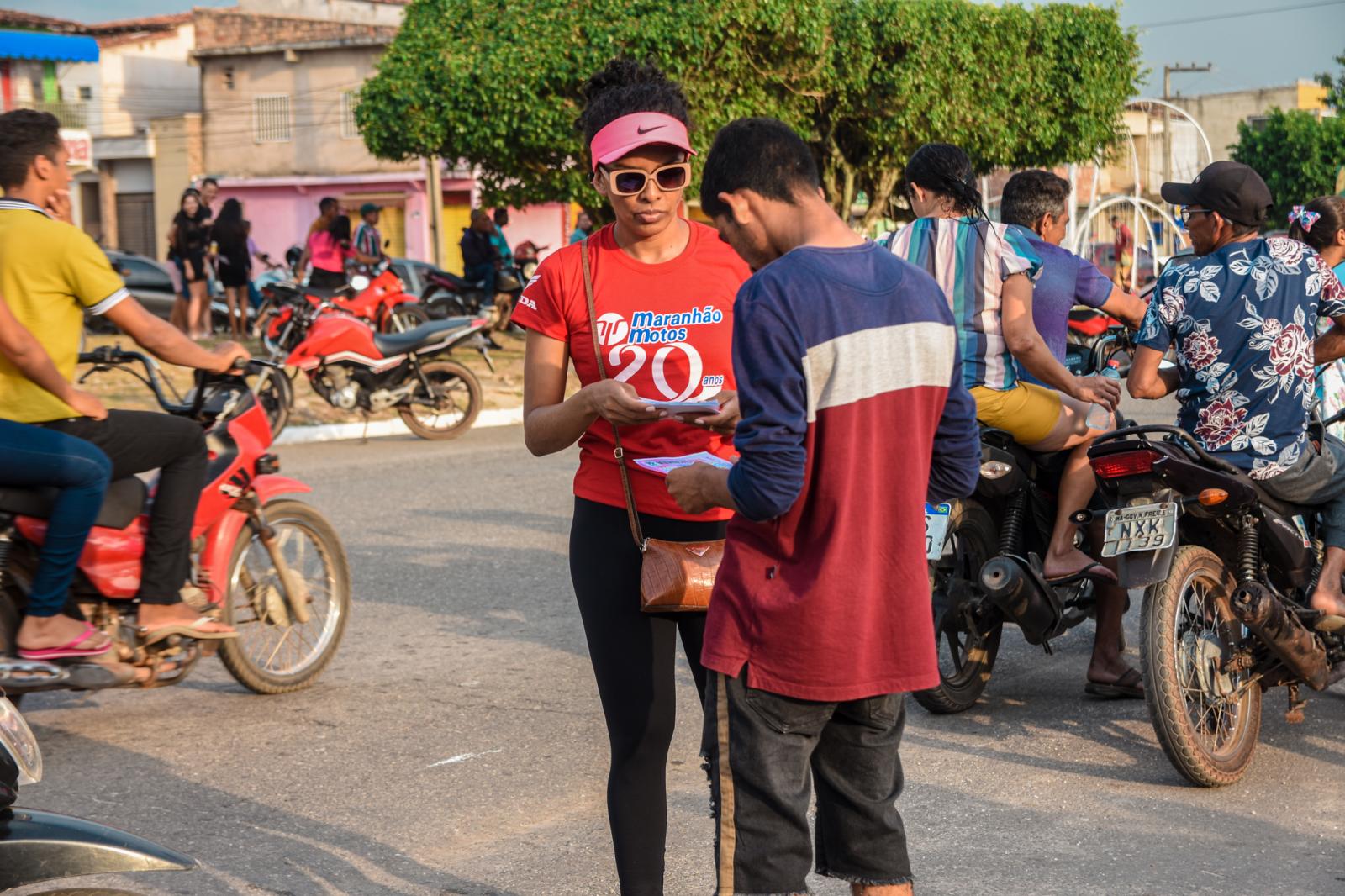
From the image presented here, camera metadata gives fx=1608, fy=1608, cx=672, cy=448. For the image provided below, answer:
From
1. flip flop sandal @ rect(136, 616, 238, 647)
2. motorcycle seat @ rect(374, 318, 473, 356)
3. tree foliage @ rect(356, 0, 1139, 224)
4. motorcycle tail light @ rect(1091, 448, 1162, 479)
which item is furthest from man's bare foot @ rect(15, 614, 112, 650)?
tree foliage @ rect(356, 0, 1139, 224)

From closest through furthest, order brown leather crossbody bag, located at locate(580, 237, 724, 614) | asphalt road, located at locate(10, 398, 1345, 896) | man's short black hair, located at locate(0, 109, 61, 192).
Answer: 1. brown leather crossbody bag, located at locate(580, 237, 724, 614)
2. asphalt road, located at locate(10, 398, 1345, 896)
3. man's short black hair, located at locate(0, 109, 61, 192)

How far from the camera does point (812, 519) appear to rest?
9.51 feet

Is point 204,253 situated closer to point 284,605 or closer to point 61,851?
point 284,605

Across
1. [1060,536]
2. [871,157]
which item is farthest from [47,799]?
[871,157]

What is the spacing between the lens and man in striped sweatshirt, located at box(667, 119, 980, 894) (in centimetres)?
281

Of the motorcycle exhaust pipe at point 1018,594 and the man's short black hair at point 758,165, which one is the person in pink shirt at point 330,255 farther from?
the man's short black hair at point 758,165

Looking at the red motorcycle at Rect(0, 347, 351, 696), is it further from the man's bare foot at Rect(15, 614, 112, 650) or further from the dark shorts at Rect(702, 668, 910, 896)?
the dark shorts at Rect(702, 668, 910, 896)

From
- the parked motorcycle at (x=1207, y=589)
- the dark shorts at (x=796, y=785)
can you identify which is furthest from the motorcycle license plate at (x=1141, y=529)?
the dark shorts at (x=796, y=785)

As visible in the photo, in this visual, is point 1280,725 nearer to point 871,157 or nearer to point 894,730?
point 894,730

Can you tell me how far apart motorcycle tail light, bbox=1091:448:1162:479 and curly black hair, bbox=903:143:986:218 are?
1.16m

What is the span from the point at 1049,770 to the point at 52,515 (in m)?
3.36

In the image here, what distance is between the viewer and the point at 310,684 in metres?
6.43

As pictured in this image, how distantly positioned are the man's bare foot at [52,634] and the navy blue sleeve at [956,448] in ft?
11.1

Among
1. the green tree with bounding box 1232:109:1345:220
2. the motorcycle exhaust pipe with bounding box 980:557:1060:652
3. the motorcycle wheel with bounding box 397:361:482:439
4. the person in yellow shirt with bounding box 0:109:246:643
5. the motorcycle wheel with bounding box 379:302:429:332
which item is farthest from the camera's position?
the green tree with bounding box 1232:109:1345:220
